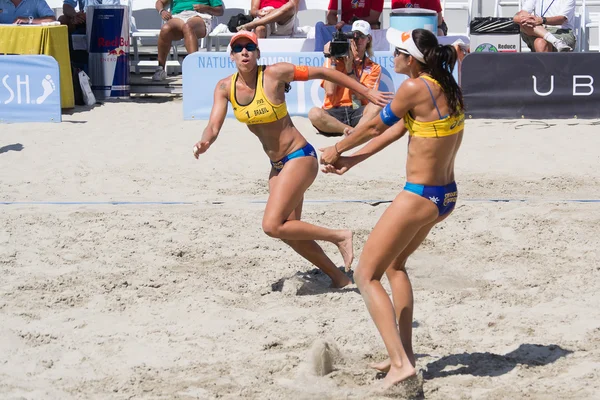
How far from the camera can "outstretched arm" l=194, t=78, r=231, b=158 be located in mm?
5145

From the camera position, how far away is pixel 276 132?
17.4 ft

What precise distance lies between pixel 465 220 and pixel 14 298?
335cm

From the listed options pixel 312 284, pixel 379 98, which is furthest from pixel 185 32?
pixel 379 98

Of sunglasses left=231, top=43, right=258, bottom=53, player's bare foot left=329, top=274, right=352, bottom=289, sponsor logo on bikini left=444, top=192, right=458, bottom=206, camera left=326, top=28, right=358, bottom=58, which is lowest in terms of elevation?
player's bare foot left=329, top=274, right=352, bottom=289

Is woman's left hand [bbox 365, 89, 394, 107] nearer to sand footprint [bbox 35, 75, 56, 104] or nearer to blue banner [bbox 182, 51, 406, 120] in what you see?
blue banner [bbox 182, 51, 406, 120]

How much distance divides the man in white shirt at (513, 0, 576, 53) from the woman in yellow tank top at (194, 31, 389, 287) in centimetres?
680

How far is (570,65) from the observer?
10.3m

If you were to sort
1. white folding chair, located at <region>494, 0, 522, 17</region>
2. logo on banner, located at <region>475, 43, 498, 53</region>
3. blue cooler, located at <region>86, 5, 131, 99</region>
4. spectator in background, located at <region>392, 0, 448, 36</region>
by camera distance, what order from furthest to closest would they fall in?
white folding chair, located at <region>494, 0, 522, 17</region>, logo on banner, located at <region>475, 43, 498, 53</region>, blue cooler, located at <region>86, 5, 131, 99</region>, spectator in background, located at <region>392, 0, 448, 36</region>

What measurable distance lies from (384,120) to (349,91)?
5735 millimetres

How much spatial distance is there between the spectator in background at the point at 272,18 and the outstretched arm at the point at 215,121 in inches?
232

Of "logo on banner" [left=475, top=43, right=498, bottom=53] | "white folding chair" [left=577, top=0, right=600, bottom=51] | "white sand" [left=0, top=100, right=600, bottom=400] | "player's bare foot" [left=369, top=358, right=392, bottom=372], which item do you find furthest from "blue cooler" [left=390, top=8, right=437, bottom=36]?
"player's bare foot" [left=369, top=358, right=392, bottom=372]

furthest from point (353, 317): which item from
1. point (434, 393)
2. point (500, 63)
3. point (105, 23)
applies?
point (105, 23)

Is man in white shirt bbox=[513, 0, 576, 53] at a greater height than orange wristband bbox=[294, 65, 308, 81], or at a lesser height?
greater

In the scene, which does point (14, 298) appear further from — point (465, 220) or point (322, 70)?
point (465, 220)
